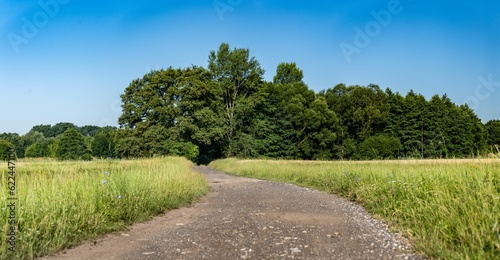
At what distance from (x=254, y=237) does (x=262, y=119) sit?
54.2 m

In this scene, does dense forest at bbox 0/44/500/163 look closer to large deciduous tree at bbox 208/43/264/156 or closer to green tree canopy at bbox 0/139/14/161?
large deciduous tree at bbox 208/43/264/156

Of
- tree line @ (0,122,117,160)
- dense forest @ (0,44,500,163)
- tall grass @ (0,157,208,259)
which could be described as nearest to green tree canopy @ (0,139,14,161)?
tree line @ (0,122,117,160)

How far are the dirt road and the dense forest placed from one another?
38.9 metres

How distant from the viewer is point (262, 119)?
60.2 meters

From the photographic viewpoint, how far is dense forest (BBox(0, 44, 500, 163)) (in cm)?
4888

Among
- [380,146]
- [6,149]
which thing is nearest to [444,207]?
[6,149]

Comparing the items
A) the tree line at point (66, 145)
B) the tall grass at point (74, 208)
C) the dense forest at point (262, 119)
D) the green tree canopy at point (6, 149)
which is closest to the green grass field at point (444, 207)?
the tall grass at point (74, 208)

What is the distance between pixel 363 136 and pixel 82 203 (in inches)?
2376

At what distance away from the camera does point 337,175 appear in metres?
15.0

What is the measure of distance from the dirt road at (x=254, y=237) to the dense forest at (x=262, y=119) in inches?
1533

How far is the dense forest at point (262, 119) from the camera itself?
48875 millimetres

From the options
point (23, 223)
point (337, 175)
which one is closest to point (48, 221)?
point (23, 223)

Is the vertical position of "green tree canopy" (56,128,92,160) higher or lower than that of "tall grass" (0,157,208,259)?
higher

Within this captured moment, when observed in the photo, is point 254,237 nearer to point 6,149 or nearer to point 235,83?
point 6,149
